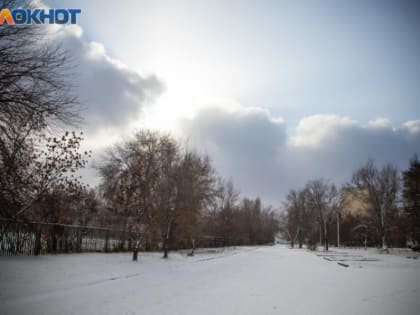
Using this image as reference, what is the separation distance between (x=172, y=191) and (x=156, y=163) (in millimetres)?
2892

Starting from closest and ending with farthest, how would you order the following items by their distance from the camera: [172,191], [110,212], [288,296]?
[288,296] < [172,191] < [110,212]

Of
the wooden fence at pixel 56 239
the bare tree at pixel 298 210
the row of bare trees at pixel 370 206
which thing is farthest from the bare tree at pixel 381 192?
the wooden fence at pixel 56 239

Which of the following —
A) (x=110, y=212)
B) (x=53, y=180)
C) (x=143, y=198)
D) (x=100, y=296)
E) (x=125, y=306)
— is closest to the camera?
(x=125, y=306)

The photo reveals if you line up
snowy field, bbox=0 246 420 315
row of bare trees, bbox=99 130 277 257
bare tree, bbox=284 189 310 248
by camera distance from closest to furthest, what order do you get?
snowy field, bbox=0 246 420 315
row of bare trees, bbox=99 130 277 257
bare tree, bbox=284 189 310 248

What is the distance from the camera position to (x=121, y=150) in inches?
1172

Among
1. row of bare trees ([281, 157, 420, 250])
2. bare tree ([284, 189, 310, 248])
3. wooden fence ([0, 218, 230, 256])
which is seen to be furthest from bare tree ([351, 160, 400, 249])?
wooden fence ([0, 218, 230, 256])

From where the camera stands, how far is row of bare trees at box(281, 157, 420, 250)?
42.5 m

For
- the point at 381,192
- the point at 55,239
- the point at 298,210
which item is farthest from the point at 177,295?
the point at 298,210

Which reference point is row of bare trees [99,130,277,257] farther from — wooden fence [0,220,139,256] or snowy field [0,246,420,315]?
snowy field [0,246,420,315]

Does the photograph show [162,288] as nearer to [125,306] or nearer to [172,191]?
[125,306]

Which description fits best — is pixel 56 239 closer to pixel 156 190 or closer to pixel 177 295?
pixel 156 190

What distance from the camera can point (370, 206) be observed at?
146ft

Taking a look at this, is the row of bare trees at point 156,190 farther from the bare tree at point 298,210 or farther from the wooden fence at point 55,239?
the bare tree at point 298,210

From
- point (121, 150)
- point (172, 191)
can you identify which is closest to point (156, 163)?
point (172, 191)
